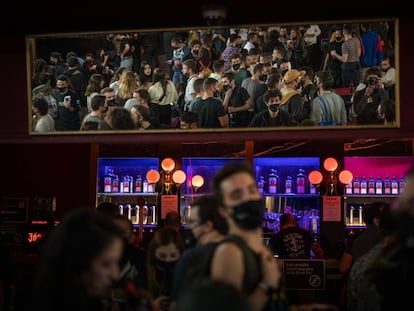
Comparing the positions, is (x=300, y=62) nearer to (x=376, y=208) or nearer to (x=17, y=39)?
(x=376, y=208)

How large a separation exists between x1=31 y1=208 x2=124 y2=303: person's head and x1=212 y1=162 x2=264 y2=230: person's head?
80cm

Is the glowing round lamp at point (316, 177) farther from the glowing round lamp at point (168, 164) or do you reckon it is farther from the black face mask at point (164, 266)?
the black face mask at point (164, 266)

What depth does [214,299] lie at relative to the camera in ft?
5.87

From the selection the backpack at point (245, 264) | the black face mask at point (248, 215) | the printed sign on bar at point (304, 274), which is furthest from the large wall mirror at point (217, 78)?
the backpack at point (245, 264)

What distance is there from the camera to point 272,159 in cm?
1106

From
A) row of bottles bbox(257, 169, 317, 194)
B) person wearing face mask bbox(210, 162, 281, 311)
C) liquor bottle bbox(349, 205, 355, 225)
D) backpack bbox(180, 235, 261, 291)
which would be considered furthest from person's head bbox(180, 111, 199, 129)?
liquor bottle bbox(349, 205, 355, 225)

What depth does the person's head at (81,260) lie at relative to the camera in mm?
2557

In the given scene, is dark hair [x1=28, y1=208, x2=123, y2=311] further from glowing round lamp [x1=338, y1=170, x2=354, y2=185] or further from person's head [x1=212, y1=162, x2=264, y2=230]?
glowing round lamp [x1=338, y1=170, x2=354, y2=185]

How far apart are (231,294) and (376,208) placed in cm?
541

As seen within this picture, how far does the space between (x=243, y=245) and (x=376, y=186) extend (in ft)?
26.6

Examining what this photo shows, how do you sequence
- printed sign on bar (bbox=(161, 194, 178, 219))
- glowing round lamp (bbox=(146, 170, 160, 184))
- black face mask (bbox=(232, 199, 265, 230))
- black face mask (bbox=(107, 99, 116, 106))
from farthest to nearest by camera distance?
printed sign on bar (bbox=(161, 194, 178, 219))
glowing round lamp (bbox=(146, 170, 160, 184))
black face mask (bbox=(107, 99, 116, 106))
black face mask (bbox=(232, 199, 265, 230))

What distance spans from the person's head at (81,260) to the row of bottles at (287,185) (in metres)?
8.29

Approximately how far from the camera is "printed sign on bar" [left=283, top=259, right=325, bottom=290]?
7.33 meters

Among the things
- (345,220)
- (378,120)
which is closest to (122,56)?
(378,120)
